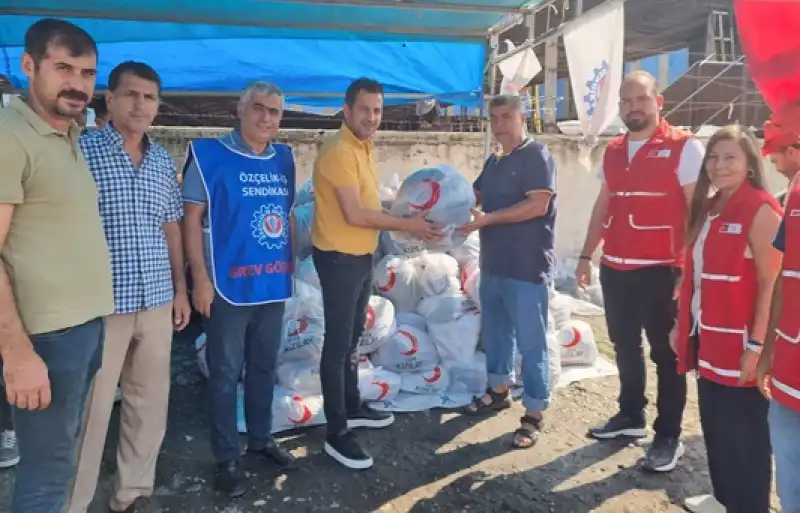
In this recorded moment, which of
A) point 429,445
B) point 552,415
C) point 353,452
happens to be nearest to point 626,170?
point 552,415

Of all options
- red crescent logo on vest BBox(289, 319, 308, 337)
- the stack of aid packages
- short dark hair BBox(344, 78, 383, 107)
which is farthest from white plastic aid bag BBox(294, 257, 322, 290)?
short dark hair BBox(344, 78, 383, 107)

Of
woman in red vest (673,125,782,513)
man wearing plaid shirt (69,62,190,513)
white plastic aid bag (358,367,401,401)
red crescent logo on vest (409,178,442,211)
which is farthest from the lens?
white plastic aid bag (358,367,401,401)

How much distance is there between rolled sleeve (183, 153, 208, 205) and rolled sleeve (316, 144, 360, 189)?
0.60m

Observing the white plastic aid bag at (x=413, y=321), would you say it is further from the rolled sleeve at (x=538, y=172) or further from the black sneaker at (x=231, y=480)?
the black sneaker at (x=231, y=480)

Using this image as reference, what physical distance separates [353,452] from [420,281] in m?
1.56

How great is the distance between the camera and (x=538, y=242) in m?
3.41

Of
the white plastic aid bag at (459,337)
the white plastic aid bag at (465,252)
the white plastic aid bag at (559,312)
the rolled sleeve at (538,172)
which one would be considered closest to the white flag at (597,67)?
the white plastic aid bag at (465,252)

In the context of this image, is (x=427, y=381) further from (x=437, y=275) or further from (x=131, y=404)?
(x=131, y=404)

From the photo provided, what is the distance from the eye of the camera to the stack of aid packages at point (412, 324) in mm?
3592

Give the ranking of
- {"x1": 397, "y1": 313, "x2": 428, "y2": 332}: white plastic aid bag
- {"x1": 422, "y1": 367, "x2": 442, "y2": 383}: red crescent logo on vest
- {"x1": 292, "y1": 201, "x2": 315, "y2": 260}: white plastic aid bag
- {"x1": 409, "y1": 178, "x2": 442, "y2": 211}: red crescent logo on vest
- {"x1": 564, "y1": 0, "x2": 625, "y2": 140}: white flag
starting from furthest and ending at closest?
{"x1": 564, "y1": 0, "x2": 625, "y2": 140}: white flag, {"x1": 292, "y1": 201, "x2": 315, "y2": 260}: white plastic aid bag, {"x1": 397, "y1": 313, "x2": 428, "y2": 332}: white plastic aid bag, {"x1": 422, "y1": 367, "x2": 442, "y2": 383}: red crescent logo on vest, {"x1": 409, "y1": 178, "x2": 442, "y2": 211}: red crescent logo on vest

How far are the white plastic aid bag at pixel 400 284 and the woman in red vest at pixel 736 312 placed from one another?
2.26 m

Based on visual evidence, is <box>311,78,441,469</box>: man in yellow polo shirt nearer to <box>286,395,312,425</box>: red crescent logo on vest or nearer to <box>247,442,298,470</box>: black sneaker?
<box>247,442,298,470</box>: black sneaker

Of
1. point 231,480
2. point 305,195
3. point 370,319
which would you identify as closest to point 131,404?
point 231,480

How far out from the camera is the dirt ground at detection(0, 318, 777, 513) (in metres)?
2.87
